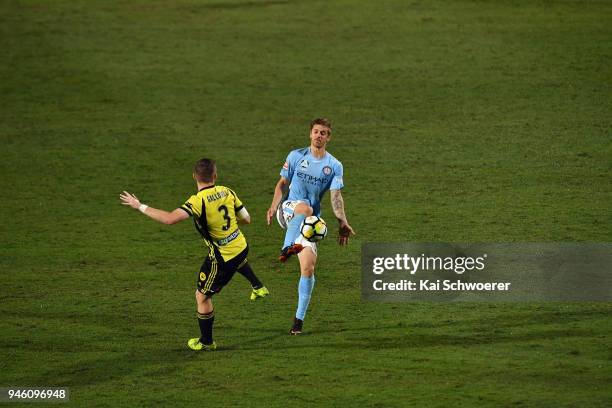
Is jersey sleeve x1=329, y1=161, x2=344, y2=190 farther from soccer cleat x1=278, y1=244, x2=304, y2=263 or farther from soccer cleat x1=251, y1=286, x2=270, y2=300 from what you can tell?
soccer cleat x1=251, y1=286, x2=270, y2=300

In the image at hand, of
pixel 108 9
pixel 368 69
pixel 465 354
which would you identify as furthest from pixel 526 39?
pixel 465 354

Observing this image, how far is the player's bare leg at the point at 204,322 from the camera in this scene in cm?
1202

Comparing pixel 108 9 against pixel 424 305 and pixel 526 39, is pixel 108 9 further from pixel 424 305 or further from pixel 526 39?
pixel 424 305

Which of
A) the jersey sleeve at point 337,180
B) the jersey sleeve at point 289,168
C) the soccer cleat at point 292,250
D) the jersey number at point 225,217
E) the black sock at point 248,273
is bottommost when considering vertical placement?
the black sock at point 248,273

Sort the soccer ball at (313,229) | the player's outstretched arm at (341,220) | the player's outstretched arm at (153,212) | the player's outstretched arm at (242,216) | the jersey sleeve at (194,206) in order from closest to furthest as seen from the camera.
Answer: the player's outstretched arm at (153,212)
the jersey sleeve at (194,206)
the player's outstretched arm at (242,216)
the soccer ball at (313,229)
the player's outstretched arm at (341,220)

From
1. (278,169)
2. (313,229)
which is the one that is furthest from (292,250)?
(278,169)

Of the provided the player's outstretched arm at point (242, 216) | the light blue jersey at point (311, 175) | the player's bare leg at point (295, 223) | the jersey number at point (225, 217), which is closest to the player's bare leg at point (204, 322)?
the jersey number at point (225, 217)

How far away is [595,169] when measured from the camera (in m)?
19.8

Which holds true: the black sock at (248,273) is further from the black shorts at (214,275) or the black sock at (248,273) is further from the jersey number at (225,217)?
the jersey number at (225,217)

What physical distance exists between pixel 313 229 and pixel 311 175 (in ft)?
2.88

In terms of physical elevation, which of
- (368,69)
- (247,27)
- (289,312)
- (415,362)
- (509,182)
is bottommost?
(415,362)

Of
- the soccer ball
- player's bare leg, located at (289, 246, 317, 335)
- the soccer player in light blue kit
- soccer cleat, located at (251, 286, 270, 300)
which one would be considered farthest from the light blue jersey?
soccer cleat, located at (251, 286, 270, 300)

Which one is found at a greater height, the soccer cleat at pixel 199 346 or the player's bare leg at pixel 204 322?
the player's bare leg at pixel 204 322

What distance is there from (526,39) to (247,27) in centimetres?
669
